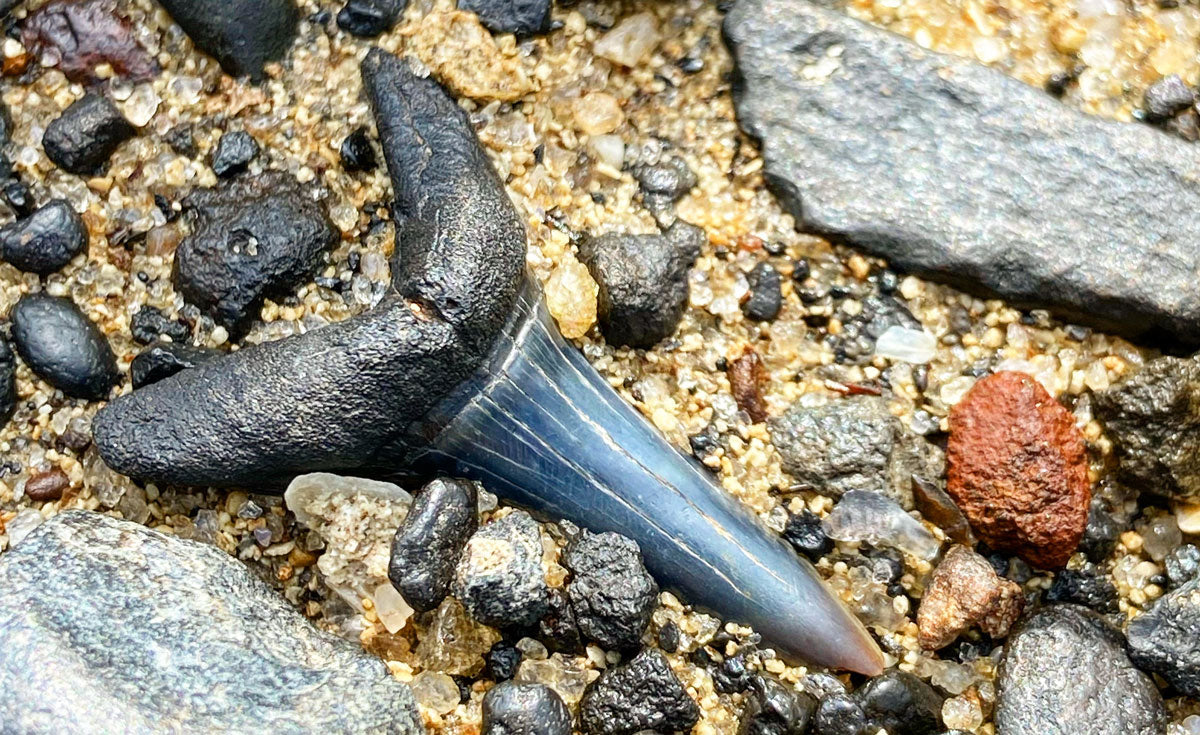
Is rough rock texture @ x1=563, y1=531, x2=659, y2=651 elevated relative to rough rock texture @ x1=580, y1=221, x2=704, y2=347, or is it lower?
lower

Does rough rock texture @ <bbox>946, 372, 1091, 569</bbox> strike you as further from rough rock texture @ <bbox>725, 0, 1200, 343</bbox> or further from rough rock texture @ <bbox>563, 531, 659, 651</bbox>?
rough rock texture @ <bbox>563, 531, 659, 651</bbox>

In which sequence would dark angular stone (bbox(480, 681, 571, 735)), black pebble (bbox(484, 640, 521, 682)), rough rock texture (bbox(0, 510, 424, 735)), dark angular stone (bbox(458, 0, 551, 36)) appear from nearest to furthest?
rough rock texture (bbox(0, 510, 424, 735)), dark angular stone (bbox(480, 681, 571, 735)), black pebble (bbox(484, 640, 521, 682)), dark angular stone (bbox(458, 0, 551, 36))

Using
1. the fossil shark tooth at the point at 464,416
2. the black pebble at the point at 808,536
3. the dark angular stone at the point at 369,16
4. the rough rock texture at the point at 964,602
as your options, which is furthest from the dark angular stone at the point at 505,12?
the rough rock texture at the point at 964,602

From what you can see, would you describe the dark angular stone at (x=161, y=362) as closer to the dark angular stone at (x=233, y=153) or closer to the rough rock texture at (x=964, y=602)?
the dark angular stone at (x=233, y=153)

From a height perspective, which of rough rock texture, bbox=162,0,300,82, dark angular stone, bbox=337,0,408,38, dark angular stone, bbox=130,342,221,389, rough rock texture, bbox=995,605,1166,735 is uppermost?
rough rock texture, bbox=162,0,300,82

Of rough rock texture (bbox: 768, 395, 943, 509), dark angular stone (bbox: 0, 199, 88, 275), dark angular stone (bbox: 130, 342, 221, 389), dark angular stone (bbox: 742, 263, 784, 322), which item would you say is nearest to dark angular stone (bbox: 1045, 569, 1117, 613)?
rough rock texture (bbox: 768, 395, 943, 509)

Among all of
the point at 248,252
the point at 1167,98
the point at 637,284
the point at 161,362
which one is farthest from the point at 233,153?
the point at 1167,98

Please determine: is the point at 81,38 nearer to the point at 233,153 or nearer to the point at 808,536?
the point at 233,153
